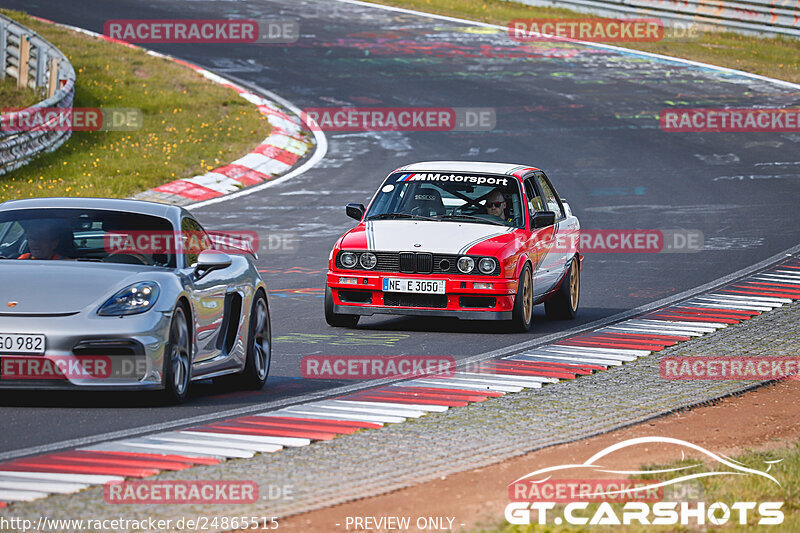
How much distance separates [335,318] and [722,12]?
3185 cm

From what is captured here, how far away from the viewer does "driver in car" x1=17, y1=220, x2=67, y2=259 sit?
975 cm

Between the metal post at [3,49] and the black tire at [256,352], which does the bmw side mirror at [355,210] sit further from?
the metal post at [3,49]

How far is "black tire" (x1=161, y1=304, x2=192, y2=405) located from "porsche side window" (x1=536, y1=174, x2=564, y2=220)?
21.6ft

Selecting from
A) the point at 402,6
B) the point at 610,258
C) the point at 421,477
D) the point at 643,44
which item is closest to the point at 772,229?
the point at 610,258

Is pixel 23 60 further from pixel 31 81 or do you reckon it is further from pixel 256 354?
pixel 256 354

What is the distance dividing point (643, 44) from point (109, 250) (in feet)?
115

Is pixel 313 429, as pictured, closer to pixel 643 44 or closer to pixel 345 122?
pixel 345 122

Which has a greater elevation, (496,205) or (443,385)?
(496,205)

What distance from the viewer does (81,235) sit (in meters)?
9.93

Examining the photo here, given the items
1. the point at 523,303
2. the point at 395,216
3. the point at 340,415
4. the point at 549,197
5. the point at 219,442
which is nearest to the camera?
the point at 219,442

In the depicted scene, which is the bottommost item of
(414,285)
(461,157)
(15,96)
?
(461,157)

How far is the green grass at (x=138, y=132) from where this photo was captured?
2489 cm

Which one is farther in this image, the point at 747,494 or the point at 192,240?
the point at 192,240

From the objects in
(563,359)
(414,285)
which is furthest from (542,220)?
(563,359)
